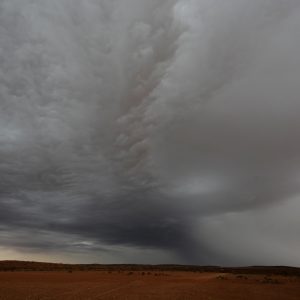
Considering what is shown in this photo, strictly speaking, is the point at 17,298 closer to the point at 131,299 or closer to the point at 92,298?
the point at 92,298

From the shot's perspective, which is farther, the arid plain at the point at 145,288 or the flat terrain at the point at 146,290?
the arid plain at the point at 145,288

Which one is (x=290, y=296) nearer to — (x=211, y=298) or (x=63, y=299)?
(x=211, y=298)

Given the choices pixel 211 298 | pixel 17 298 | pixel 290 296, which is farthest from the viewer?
pixel 290 296

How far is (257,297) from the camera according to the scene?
29.3 m

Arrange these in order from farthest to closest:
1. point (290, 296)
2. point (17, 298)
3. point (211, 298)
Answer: point (290, 296)
point (211, 298)
point (17, 298)

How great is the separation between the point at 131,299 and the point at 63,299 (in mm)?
4521

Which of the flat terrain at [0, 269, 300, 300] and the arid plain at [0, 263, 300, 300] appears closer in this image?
the flat terrain at [0, 269, 300, 300]

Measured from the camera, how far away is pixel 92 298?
2669 cm

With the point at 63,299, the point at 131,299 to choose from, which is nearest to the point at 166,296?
the point at 131,299

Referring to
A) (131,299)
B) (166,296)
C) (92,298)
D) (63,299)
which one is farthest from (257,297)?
(63,299)

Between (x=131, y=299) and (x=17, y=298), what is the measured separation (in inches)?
296

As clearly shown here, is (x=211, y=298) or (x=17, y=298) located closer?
(x=17, y=298)

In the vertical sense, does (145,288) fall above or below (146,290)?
above

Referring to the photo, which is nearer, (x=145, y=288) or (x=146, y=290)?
(x=146, y=290)
